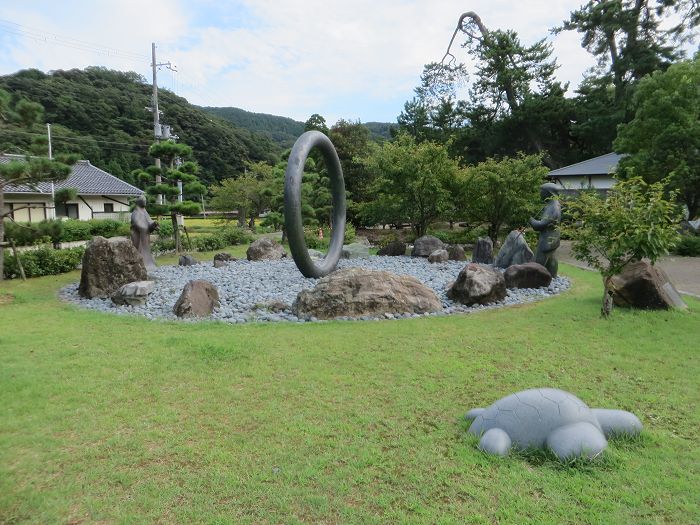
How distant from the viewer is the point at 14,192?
19.4 metres

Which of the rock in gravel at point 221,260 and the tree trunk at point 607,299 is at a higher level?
the tree trunk at point 607,299

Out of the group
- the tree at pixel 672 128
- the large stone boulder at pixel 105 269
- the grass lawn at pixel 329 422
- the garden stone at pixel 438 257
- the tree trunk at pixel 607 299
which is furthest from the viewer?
the tree at pixel 672 128

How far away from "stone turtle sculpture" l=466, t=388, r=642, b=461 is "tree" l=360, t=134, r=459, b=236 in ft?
43.0

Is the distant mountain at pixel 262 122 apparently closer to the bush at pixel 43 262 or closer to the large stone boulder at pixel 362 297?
the bush at pixel 43 262

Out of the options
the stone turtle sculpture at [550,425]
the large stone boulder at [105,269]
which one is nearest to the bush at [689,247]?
the stone turtle sculpture at [550,425]

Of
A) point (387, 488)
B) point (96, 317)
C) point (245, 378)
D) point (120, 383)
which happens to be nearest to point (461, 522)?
point (387, 488)

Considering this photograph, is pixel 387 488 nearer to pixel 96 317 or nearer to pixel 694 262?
pixel 96 317

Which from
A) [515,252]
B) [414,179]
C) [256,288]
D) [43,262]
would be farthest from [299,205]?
[414,179]

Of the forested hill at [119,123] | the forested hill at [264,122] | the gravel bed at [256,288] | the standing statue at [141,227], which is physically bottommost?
the gravel bed at [256,288]

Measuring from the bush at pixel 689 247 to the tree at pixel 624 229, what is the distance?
10.3m

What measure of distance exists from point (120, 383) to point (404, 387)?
2.74 meters

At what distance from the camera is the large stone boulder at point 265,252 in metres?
13.9

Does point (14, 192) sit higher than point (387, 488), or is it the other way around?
point (14, 192)

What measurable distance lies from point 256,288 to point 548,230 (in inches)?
242
